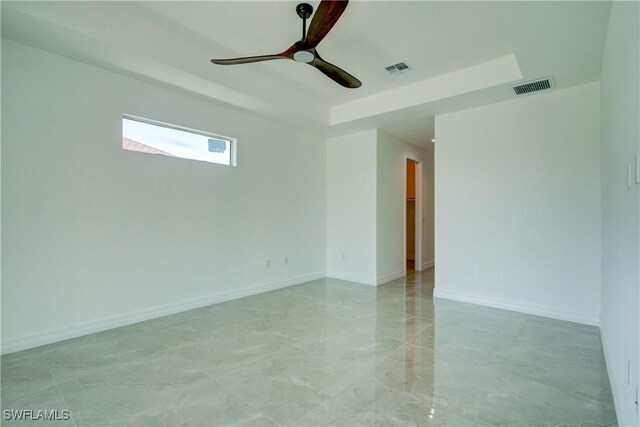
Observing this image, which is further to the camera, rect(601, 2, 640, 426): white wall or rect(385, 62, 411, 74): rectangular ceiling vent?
rect(385, 62, 411, 74): rectangular ceiling vent

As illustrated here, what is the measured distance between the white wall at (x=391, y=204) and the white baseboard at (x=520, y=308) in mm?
1132

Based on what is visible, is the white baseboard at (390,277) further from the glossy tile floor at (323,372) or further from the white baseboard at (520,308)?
the glossy tile floor at (323,372)

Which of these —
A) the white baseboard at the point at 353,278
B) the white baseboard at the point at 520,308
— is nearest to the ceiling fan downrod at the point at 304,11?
the white baseboard at the point at 520,308

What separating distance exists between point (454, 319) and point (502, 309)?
0.81 metres

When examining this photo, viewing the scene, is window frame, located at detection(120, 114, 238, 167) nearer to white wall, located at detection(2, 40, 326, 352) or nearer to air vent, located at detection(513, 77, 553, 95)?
white wall, located at detection(2, 40, 326, 352)

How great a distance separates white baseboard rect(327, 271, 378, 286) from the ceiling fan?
3.21 meters

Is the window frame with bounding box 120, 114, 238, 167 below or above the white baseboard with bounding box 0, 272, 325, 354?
above

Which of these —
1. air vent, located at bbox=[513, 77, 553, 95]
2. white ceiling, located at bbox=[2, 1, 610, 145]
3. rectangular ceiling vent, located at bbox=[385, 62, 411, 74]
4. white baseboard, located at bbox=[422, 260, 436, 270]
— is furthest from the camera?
white baseboard, located at bbox=[422, 260, 436, 270]

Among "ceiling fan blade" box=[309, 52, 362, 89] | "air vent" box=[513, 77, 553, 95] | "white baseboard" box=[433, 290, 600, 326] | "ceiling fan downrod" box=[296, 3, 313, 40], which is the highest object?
"ceiling fan downrod" box=[296, 3, 313, 40]

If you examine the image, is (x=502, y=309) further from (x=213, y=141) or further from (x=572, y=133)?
(x=213, y=141)

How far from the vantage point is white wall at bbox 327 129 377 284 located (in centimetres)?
505

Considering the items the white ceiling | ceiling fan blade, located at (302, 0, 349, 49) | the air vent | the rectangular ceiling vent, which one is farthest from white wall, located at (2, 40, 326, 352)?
the air vent

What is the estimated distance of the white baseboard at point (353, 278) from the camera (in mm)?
5007

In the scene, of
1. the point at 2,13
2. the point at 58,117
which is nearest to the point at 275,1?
the point at 2,13
